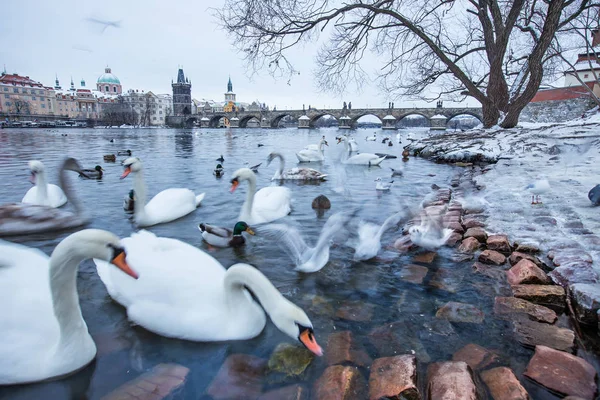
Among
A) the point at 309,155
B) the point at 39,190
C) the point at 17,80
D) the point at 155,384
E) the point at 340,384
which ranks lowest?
the point at 155,384

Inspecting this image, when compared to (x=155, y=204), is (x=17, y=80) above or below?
above

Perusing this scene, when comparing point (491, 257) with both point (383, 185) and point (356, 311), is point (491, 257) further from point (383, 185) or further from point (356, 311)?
point (383, 185)

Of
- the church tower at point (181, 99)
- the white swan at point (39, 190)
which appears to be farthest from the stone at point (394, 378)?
the church tower at point (181, 99)

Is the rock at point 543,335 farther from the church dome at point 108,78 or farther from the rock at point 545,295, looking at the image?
the church dome at point 108,78

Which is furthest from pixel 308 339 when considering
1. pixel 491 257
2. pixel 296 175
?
pixel 296 175

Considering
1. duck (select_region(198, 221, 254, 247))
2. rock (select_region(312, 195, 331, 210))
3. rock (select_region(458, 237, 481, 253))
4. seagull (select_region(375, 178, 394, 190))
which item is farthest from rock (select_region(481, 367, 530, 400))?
seagull (select_region(375, 178, 394, 190))

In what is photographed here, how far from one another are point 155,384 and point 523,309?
2.71 metres

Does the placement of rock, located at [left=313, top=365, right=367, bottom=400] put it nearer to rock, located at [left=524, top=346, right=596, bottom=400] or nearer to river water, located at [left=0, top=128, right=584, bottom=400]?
river water, located at [left=0, top=128, right=584, bottom=400]

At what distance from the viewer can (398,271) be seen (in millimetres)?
3584

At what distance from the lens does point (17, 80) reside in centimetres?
9706

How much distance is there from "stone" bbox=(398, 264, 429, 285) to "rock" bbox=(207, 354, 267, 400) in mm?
1742

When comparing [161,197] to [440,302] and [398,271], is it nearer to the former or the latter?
[398,271]

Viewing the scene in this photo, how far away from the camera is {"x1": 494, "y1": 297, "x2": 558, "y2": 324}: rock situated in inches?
101

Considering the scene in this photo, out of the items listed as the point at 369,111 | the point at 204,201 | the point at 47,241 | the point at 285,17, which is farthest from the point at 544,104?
the point at 369,111
